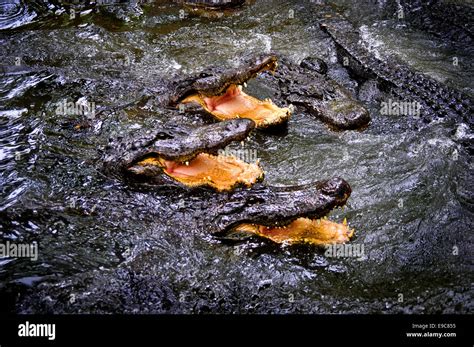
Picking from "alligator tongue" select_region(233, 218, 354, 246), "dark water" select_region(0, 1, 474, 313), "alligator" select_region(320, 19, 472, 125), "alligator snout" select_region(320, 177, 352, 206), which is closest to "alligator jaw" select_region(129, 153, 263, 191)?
"dark water" select_region(0, 1, 474, 313)

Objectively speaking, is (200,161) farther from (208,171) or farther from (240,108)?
(240,108)

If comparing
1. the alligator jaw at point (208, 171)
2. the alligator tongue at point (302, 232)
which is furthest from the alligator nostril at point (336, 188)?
the alligator jaw at point (208, 171)

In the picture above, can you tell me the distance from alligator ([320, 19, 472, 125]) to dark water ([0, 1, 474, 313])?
22 centimetres

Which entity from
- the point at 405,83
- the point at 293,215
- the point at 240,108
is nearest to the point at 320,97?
the point at 240,108

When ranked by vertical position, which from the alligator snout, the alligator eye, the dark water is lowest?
the dark water

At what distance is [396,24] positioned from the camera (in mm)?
7906

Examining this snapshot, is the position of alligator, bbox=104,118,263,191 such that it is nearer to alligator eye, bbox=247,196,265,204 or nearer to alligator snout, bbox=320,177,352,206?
alligator eye, bbox=247,196,265,204

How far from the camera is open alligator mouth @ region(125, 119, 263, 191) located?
3812 millimetres

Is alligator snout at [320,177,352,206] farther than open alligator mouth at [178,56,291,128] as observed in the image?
No

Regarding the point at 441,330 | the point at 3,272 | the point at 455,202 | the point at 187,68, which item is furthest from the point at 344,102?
the point at 3,272

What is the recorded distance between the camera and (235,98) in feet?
17.8

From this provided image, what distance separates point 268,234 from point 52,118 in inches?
128

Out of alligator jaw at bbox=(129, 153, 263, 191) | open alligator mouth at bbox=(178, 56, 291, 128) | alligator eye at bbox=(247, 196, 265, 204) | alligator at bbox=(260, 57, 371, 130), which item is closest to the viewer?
alligator eye at bbox=(247, 196, 265, 204)

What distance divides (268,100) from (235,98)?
412mm
